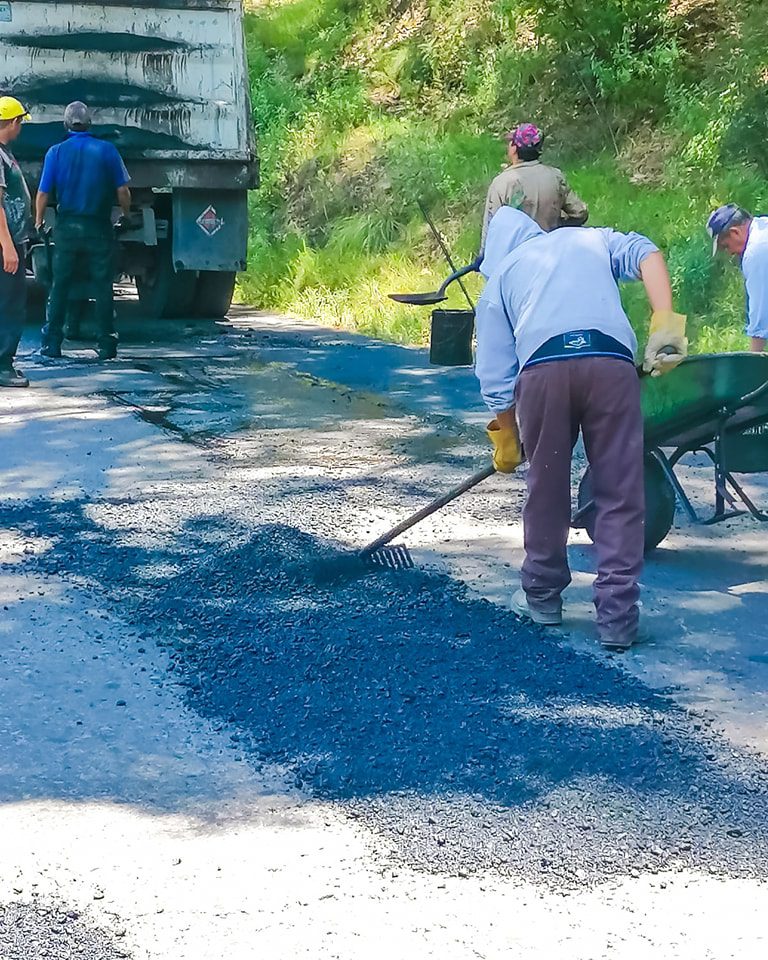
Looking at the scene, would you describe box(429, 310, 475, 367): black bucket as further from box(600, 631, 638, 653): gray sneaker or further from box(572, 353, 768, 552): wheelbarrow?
box(600, 631, 638, 653): gray sneaker

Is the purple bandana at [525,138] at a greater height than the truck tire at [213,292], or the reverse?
the purple bandana at [525,138]

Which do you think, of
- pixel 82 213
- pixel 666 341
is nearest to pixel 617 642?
pixel 666 341

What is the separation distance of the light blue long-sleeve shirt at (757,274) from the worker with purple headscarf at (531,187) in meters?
3.31

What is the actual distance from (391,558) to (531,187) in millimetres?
4405

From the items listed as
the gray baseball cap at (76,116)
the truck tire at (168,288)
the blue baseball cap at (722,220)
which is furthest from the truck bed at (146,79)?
the blue baseball cap at (722,220)

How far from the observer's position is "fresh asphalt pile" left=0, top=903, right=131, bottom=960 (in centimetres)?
316

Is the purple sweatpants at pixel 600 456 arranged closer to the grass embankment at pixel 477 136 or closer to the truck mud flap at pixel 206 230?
the grass embankment at pixel 477 136

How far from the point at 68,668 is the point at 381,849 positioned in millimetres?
1686

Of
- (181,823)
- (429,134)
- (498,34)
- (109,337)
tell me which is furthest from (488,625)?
(498,34)

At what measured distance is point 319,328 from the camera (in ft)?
45.6

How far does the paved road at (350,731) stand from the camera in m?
3.34

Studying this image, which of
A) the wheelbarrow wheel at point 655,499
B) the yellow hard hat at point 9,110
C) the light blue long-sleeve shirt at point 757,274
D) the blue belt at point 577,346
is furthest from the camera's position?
the yellow hard hat at point 9,110

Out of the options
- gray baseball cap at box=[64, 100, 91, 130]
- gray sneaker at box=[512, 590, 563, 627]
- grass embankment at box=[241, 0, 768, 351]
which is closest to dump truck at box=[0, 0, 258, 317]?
gray baseball cap at box=[64, 100, 91, 130]

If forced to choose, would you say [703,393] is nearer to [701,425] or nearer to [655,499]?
[701,425]
